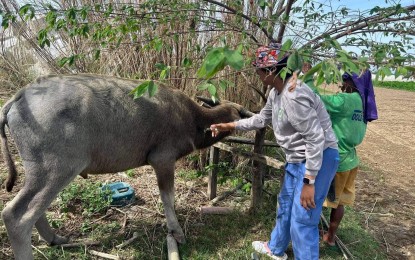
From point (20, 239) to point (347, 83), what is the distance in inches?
130

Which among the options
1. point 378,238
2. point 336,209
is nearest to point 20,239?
point 336,209

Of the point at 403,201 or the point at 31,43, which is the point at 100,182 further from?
the point at 403,201

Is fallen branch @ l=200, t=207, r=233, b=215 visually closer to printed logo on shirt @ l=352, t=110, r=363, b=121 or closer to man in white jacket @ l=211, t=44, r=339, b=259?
man in white jacket @ l=211, t=44, r=339, b=259

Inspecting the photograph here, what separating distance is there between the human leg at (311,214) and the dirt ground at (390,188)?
1.42 metres

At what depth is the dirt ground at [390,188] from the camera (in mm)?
4329

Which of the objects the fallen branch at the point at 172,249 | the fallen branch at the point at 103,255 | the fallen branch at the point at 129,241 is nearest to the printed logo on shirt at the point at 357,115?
the fallen branch at the point at 172,249

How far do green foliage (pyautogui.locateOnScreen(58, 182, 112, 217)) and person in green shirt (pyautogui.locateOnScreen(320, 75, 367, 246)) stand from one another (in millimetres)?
2552

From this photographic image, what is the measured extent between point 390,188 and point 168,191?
4111mm

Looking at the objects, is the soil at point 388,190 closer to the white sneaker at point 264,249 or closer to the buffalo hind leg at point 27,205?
the buffalo hind leg at point 27,205

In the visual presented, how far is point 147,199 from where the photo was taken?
15.3ft

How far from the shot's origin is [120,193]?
175 inches

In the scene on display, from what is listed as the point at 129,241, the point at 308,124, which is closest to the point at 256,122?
the point at 308,124

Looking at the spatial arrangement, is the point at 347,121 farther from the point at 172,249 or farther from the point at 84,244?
the point at 84,244

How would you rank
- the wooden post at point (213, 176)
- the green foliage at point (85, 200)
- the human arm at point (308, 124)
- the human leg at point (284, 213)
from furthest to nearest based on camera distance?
the wooden post at point (213, 176), the green foliage at point (85, 200), the human leg at point (284, 213), the human arm at point (308, 124)
